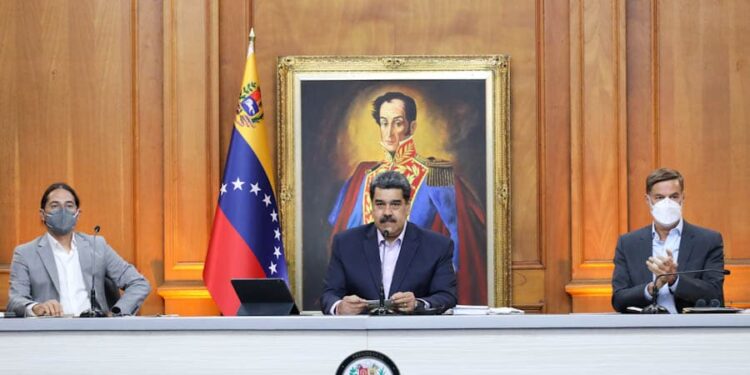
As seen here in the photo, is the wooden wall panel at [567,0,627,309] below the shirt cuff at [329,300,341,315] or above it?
above

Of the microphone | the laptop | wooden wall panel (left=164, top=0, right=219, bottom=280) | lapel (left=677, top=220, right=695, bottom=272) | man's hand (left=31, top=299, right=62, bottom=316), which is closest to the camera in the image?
the microphone

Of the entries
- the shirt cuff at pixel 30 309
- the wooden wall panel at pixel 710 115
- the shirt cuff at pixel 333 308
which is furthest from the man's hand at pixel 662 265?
the shirt cuff at pixel 30 309

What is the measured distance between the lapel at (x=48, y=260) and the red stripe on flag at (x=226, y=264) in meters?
0.99

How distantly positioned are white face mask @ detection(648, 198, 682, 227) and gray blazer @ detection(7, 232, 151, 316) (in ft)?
7.97

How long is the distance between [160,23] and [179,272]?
142 centimetres

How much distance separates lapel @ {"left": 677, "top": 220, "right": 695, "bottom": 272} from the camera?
5.25 meters

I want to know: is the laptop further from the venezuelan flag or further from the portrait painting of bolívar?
the portrait painting of bolívar

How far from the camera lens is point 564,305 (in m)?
6.68

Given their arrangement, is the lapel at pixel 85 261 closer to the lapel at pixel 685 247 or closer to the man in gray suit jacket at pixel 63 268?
the man in gray suit jacket at pixel 63 268

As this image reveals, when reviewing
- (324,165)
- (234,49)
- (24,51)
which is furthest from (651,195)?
(24,51)

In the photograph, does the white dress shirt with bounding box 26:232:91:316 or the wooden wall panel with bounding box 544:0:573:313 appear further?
the wooden wall panel with bounding box 544:0:573:313

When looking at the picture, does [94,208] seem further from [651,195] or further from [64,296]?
[651,195]

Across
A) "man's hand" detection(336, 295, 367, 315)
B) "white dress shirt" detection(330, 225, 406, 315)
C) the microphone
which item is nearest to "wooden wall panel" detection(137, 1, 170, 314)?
the microphone

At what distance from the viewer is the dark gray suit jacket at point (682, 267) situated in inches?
198
